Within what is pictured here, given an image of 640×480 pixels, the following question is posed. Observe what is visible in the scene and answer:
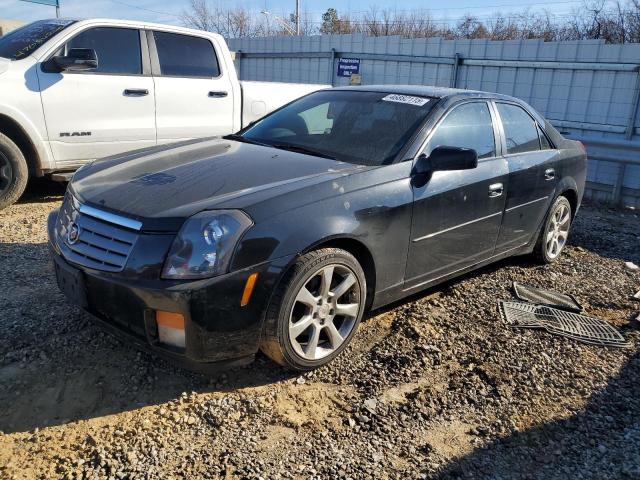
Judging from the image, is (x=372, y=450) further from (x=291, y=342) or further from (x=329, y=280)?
(x=329, y=280)

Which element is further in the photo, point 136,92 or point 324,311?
point 136,92

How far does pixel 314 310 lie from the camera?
3.12m

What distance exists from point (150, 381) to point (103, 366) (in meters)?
0.31

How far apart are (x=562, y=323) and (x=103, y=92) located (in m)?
5.04

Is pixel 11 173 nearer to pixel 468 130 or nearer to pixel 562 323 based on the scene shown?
pixel 468 130

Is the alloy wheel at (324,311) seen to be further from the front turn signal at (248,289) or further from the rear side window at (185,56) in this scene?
the rear side window at (185,56)

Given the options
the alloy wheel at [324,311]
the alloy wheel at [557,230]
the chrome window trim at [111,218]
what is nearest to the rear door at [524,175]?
the alloy wheel at [557,230]

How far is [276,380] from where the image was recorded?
3.16m

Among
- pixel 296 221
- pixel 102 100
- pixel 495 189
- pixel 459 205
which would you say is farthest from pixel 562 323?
pixel 102 100

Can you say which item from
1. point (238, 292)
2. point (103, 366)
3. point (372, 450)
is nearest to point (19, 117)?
point (103, 366)

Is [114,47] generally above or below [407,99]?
above

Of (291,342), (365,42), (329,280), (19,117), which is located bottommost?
(291,342)

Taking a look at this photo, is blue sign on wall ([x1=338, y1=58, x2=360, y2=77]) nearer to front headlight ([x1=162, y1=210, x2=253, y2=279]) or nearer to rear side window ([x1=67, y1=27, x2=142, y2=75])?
rear side window ([x1=67, y1=27, x2=142, y2=75])

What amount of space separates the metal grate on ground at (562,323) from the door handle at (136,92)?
4.47 meters
